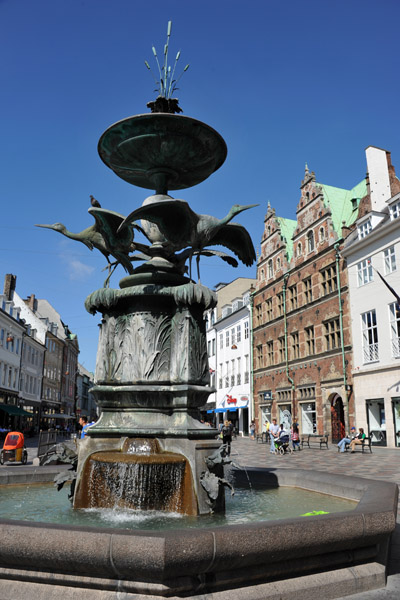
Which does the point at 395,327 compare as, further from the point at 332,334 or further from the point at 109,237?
the point at 109,237

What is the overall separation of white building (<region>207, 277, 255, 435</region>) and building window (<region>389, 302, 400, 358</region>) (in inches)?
815

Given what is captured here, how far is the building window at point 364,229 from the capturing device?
30703 millimetres

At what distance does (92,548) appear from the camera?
3533mm

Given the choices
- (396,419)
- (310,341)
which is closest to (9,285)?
(310,341)

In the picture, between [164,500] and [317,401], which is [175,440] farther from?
[317,401]

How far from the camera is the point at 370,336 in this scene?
29953mm

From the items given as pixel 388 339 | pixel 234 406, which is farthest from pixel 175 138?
pixel 234 406

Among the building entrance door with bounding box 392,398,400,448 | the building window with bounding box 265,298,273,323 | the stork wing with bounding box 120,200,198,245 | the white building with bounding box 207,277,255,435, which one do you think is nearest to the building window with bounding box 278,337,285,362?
the building window with bounding box 265,298,273,323

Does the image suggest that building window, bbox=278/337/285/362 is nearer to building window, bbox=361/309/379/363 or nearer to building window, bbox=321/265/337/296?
building window, bbox=321/265/337/296

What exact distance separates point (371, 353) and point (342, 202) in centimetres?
1315

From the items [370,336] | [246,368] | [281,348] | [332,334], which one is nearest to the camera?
[370,336]

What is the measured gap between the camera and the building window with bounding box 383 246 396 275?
28172 millimetres

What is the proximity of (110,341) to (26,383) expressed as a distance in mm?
50198

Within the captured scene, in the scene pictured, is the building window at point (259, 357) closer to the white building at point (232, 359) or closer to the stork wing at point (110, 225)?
the white building at point (232, 359)
